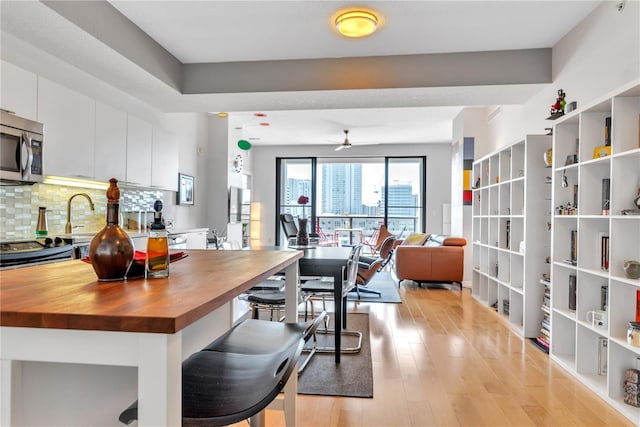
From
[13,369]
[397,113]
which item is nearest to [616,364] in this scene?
[13,369]

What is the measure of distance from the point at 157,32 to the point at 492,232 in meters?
4.06

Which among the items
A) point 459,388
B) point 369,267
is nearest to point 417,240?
point 369,267

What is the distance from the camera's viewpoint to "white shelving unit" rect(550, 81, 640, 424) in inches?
86.7

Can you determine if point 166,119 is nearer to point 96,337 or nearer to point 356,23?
point 356,23

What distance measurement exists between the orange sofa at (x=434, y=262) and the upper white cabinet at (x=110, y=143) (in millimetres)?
4011

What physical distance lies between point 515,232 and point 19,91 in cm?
453

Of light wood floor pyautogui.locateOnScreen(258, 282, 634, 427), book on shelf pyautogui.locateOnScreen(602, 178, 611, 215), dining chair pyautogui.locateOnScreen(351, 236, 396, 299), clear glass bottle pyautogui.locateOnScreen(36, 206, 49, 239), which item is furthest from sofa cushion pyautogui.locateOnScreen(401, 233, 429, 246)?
clear glass bottle pyautogui.locateOnScreen(36, 206, 49, 239)

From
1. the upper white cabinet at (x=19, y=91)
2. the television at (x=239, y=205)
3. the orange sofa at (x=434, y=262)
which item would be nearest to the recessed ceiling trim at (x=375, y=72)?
the upper white cabinet at (x=19, y=91)

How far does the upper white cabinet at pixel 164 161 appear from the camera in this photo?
4934 mm

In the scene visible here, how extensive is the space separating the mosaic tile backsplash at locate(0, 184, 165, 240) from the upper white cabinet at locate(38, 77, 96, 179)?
35 centimetres

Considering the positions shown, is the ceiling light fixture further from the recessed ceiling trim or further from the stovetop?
the stovetop

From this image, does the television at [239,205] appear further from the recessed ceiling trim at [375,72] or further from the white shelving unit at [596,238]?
the white shelving unit at [596,238]

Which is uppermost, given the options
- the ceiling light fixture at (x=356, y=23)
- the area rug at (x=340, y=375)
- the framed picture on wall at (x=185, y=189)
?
the ceiling light fixture at (x=356, y=23)

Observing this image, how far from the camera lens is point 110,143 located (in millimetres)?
4055
